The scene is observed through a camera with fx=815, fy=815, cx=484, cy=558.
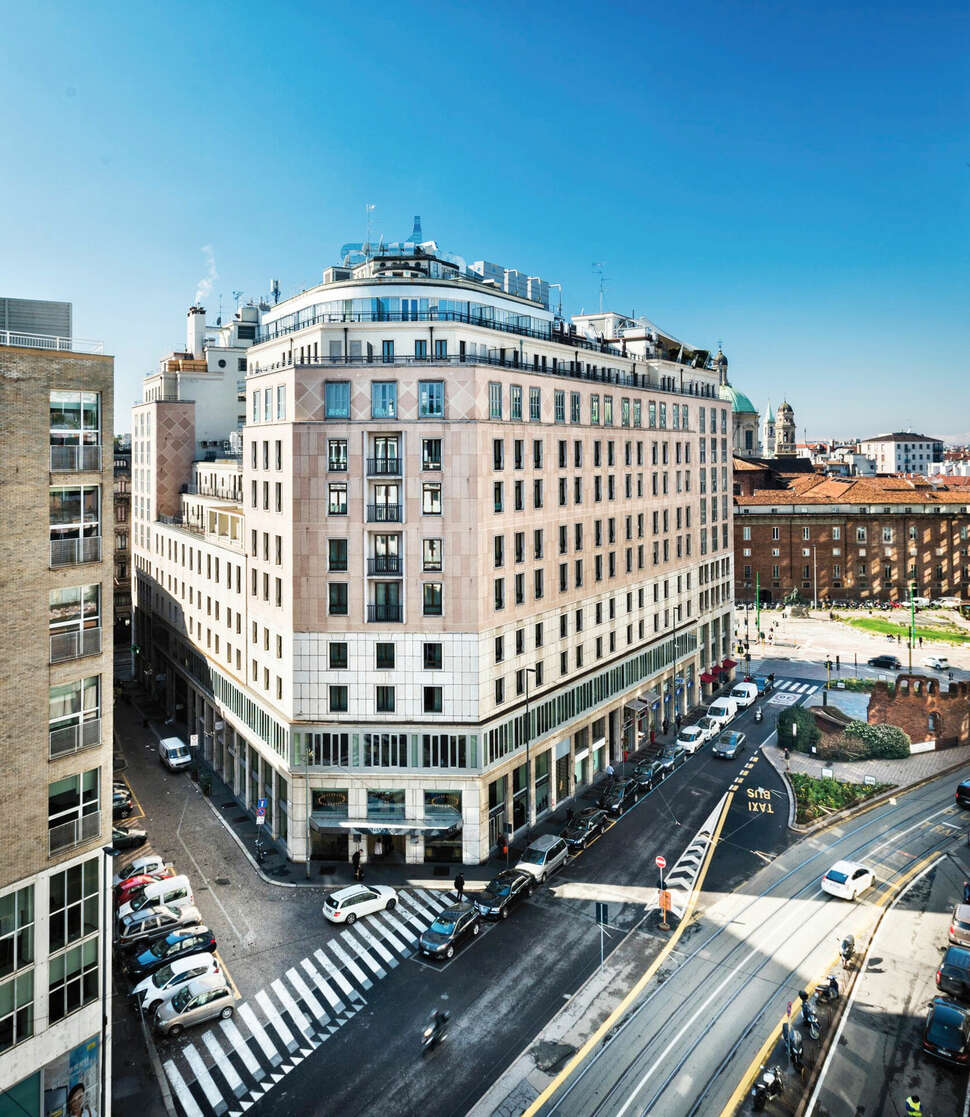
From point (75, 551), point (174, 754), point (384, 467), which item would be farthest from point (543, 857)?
point (174, 754)

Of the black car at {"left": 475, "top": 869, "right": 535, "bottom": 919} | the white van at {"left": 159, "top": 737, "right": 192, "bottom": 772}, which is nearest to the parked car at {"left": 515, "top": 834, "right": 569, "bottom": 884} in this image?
the black car at {"left": 475, "top": 869, "right": 535, "bottom": 919}

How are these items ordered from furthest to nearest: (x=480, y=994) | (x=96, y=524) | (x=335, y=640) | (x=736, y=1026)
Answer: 1. (x=335, y=640)
2. (x=480, y=994)
3. (x=736, y=1026)
4. (x=96, y=524)

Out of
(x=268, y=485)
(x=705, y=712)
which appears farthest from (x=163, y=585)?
(x=705, y=712)

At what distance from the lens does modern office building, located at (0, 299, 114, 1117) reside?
79.7 feet

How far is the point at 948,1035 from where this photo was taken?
30.5 m

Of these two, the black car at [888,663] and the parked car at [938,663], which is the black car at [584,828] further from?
the parked car at [938,663]

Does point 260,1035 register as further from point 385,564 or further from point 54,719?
point 385,564

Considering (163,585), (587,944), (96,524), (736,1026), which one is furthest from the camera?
(163,585)

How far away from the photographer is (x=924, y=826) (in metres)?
53.8

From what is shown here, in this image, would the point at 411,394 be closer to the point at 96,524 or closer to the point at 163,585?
the point at 96,524

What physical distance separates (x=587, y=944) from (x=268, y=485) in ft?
103

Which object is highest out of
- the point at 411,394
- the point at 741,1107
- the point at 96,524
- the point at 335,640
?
the point at 411,394

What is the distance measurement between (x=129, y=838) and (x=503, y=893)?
78.4 feet

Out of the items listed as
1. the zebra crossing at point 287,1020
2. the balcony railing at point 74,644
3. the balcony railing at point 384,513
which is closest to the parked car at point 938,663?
the balcony railing at point 384,513
